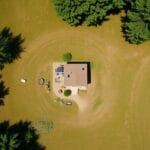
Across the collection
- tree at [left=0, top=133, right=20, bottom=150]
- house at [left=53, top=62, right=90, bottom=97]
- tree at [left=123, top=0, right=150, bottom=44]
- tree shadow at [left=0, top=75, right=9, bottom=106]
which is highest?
tree at [left=123, top=0, right=150, bottom=44]

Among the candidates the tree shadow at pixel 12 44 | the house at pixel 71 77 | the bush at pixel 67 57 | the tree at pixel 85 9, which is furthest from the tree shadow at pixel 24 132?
the tree at pixel 85 9

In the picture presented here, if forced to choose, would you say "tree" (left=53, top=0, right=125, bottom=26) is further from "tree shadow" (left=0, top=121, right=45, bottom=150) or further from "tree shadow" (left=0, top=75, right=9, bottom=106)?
"tree shadow" (left=0, top=121, right=45, bottom=150)

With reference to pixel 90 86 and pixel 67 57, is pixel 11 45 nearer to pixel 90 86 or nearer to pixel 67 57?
pixel 67 57

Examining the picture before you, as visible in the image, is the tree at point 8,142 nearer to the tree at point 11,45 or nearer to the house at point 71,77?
the house at point 71,77

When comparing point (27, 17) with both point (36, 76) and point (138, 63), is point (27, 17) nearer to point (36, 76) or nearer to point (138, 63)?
point (36, 76)

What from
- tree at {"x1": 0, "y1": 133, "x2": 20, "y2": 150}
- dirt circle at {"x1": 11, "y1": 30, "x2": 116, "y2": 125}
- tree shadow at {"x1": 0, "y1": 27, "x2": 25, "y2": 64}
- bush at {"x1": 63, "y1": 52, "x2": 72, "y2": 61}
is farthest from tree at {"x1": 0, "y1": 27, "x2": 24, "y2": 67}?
tree at {"x1": 0, "y1": 133, "x2": 20, "y2": 150}

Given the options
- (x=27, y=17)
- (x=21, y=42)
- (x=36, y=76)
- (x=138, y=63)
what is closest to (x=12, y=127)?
(x=36, y=76)

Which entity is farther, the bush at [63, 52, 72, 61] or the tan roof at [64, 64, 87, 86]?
the bush at [63, 52, 72, 61]

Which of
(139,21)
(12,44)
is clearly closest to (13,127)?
(12,44)
